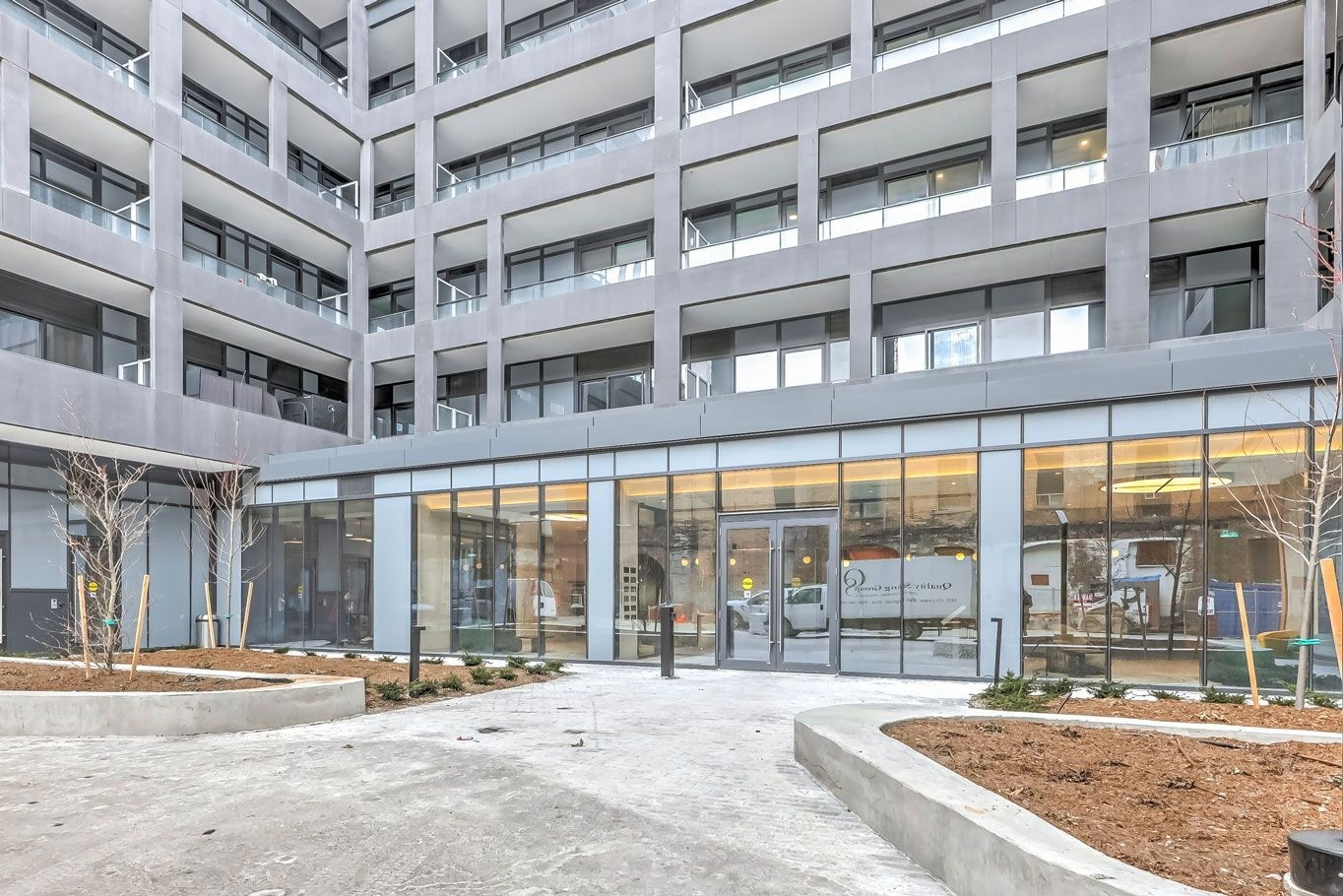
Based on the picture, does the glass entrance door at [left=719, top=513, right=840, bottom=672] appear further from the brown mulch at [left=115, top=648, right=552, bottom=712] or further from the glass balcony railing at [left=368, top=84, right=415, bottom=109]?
the glass balcony railing at [left=368, top=84, right=415, bottom=109]

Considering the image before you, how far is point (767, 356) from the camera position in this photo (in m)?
21.4

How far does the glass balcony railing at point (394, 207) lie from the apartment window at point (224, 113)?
395 centimetres

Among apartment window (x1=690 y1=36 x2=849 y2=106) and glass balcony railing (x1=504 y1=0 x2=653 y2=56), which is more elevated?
glass balcony railing (x1=504 y1=0 x2=653 y2=56)

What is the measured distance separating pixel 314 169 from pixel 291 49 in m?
3.90

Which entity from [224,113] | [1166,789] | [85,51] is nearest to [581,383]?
[224,113]

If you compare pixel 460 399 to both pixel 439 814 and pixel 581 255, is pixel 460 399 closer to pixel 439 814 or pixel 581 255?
pixel 581 255

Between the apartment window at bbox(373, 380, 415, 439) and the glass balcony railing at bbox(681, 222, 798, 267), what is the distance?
38.6 ft

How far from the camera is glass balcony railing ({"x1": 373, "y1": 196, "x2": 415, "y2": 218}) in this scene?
27.3 meters

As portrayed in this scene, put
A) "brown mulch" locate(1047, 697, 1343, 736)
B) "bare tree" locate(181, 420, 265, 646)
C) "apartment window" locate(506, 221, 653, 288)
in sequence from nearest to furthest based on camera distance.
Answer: "brown mulch" locate(1047, 697, 1343, 736) → "bare tree" locate(181, 420, 265, 646) → "apartment window" locate(506, 221, 653, 288)

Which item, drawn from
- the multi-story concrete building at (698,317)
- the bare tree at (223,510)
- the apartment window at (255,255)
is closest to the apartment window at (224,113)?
the multi-story concrete building at (698,317)

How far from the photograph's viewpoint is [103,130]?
20547mm

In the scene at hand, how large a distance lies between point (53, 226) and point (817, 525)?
1876cm

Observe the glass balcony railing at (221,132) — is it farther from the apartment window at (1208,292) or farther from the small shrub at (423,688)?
the apartment window at (1208,292)

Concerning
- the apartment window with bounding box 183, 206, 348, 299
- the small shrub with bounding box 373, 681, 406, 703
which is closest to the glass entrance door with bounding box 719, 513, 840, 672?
the small shrub with bounding box 373, 681, 406, 703
